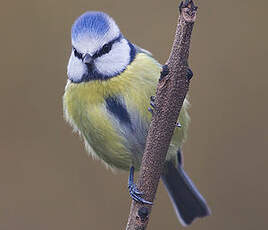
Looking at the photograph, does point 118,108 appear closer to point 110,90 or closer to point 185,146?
point 110,90

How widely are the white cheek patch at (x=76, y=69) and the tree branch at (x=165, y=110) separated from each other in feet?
1.87

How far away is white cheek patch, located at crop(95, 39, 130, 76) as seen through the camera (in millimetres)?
1865

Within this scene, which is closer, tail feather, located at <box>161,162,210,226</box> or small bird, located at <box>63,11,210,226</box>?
small bird, located at <box>63,11,210,226</box>

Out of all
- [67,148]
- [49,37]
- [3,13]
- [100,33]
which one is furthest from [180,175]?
[3,13]

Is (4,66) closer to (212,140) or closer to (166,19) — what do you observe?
(166,19)

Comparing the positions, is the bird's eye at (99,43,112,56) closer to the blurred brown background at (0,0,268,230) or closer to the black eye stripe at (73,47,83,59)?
the black eye stripe at (73,47,83,59)

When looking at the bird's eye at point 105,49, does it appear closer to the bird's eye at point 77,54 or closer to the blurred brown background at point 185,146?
the bird's eye at point 77,54

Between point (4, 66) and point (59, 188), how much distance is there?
73cm

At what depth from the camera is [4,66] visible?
280cm

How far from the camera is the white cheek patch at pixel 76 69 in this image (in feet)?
6.19

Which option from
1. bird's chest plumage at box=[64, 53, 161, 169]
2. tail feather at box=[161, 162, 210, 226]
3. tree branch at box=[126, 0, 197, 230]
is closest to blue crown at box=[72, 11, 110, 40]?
bird's chest plumage at box=[64, 53, 161, 169]

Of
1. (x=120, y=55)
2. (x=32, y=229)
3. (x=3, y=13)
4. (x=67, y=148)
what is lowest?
(x=32, y=229)

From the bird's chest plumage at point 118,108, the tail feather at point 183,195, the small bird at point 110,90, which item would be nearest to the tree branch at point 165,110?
the small bird at point 110,90

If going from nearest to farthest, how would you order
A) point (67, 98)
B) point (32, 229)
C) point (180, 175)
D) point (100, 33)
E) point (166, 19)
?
point (100, 33), point (67, 98), point (180, 175), point (32, 229), point (166, 19)
